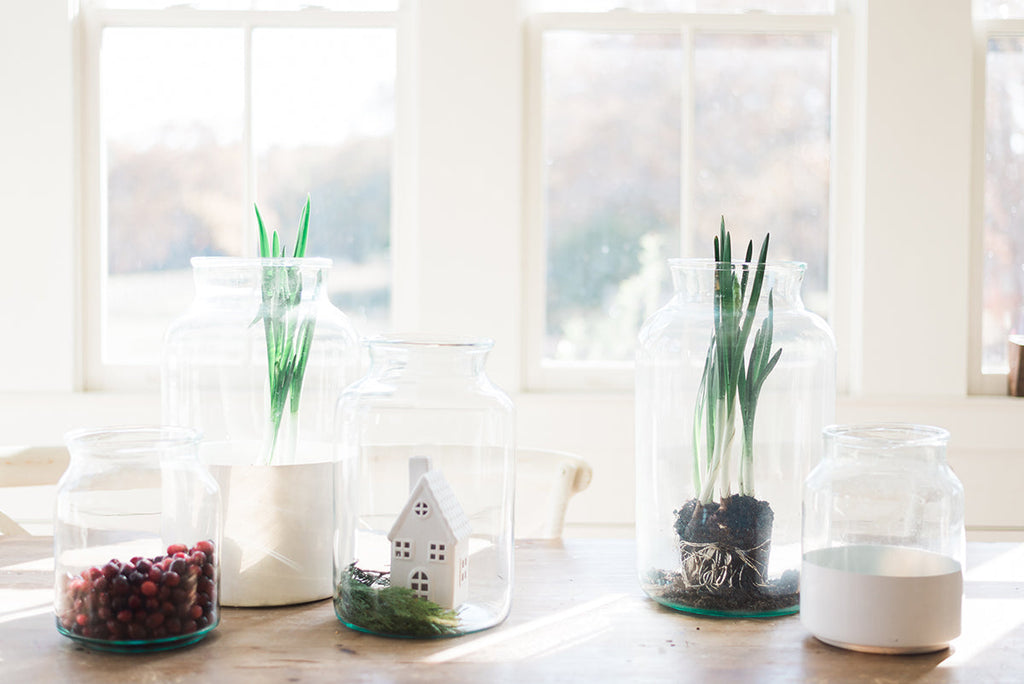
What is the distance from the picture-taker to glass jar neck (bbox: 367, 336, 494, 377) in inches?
42.2

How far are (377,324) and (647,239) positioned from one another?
781 mm

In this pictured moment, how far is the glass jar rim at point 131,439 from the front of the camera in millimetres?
988

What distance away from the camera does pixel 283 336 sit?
1.14m

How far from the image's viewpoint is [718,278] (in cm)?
111

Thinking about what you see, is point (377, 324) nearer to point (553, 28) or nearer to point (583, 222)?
point (583, 222)

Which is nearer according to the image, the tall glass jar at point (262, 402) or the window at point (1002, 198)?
the tall glass jar at point (262, 402)

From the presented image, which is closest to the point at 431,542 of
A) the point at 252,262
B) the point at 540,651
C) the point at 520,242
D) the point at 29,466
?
the point at 540,651

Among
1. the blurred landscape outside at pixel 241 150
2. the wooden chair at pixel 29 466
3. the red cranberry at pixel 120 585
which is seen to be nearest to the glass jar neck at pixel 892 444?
the red cranberry at pixel 120 585

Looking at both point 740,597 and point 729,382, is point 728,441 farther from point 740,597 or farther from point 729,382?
point 740,597

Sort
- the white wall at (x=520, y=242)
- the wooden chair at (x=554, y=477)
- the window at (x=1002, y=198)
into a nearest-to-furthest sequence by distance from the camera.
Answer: the wooden chair at (x=554, y=477), the white wall at (x=520, y=242), the window at (x=1002, y=198)

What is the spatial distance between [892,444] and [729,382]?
170mm

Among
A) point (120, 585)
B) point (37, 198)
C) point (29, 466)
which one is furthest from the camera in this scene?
point (37, 198)

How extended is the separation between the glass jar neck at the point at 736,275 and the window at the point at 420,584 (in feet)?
1.31

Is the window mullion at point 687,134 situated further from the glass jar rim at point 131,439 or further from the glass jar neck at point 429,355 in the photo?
the glass jar rim at point 131,439
